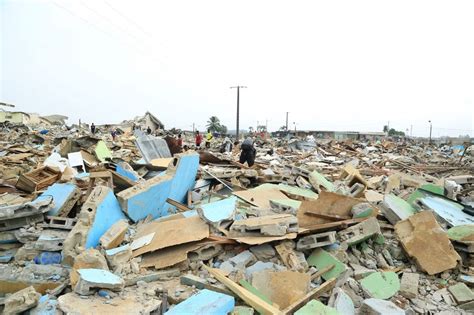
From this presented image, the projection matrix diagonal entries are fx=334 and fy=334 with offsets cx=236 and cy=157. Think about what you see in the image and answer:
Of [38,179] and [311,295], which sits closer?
[311,295]

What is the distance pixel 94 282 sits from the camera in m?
2.78

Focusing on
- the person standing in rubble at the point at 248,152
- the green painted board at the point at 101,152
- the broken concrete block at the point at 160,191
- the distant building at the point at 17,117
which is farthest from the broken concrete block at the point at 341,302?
the distant building at the point at 17,117

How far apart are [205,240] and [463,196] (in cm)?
655

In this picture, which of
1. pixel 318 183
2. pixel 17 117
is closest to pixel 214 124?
pixel 17 117

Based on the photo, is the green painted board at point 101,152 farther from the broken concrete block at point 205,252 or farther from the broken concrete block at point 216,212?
the broken concrete block at point 205,252

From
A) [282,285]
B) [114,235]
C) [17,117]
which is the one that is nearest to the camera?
[282,285]

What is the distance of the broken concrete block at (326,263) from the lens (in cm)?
353

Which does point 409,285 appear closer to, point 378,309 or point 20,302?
point 378,309

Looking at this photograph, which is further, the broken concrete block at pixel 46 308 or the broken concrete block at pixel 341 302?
the broken concrete block at pixel 341 302

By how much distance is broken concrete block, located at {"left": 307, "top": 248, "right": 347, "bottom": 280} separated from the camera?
3.53 metres

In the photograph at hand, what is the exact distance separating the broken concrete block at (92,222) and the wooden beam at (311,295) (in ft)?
7.32

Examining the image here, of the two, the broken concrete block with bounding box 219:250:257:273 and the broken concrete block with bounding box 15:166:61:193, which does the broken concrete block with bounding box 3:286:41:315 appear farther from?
the broken concrete block with bounding box 15:166:61:193

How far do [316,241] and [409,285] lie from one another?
1042 mm

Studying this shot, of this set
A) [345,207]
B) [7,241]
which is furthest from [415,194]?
[7,241]
